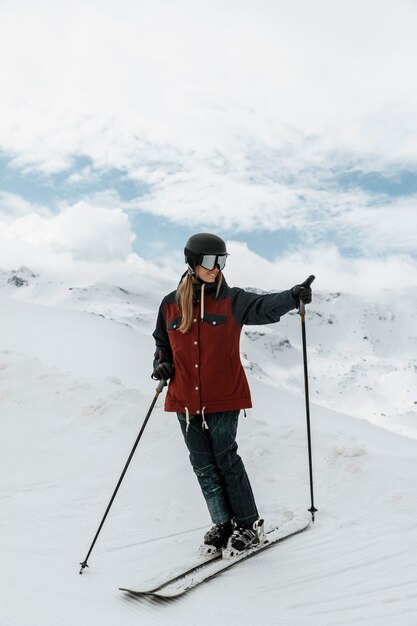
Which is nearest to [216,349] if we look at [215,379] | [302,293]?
[215,379]

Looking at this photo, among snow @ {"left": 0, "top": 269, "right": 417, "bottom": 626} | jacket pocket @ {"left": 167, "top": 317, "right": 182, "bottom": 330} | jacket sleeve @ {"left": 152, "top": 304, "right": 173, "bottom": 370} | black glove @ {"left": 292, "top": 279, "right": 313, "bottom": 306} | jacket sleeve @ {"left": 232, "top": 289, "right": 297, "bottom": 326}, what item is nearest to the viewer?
snow @ {"left": 0, "top": 269, "right": 417, "bottom": 626}

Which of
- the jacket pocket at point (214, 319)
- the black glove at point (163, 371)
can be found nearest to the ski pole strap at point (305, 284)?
the jacket pocket at point (214, 319)

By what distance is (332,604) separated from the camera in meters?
3.63

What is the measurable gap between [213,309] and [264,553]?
201 centimetres

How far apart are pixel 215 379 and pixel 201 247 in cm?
106

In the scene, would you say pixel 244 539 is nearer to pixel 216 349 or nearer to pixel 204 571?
pixel 204 571

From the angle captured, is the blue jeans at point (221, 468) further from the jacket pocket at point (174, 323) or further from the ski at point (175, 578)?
the jacket pocket at point (174, 323)

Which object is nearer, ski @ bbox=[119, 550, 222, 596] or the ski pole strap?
ski @ bbox=[119, 550, 222, 596]

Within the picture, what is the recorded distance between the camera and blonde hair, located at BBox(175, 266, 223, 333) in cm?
439

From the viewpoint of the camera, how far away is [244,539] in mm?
4309

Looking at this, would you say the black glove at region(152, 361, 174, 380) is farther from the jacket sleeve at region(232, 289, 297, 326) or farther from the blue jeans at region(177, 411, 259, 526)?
the jacket sleeve at region(232, 289, 297, 326)

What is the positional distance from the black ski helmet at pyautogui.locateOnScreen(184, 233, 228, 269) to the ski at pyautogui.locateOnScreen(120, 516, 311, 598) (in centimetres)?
230

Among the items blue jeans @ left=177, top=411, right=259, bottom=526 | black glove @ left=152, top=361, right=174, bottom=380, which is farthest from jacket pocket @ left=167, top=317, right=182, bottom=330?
blue jeans @ left=177, top=411, right=259, bottom=526

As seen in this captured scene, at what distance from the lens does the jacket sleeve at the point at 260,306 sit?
4.23 metres
